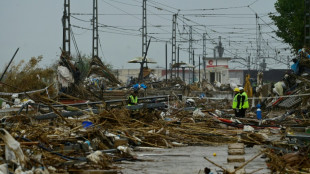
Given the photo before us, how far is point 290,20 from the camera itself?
166ft

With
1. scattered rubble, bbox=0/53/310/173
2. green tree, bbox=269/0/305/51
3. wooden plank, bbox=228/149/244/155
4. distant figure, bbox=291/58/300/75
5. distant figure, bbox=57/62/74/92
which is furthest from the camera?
green tree, bbox=269/0/305/51

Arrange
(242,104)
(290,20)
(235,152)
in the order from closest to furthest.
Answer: (235,152) < (242,104) < (290,20)

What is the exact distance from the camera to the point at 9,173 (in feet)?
24.5

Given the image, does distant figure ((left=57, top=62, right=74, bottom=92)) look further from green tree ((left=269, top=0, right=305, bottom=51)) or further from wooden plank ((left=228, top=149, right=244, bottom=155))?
green tree ((left=269, top=0, right=305, bottom=51))

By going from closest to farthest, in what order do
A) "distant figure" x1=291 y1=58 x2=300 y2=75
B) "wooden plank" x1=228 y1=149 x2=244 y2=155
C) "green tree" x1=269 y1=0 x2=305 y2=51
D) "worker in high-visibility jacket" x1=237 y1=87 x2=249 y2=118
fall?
"wooden plank" x1=228 y1=149 x2=244 y2=155 < "worker in high-visibility jacket" x1=237 y1=87 x2=249 y2=118 < "distant figure" x1=291 y1=58 x2=300 y2=75 < "green tree" x1=269 y1=0 x2=305 y2=51

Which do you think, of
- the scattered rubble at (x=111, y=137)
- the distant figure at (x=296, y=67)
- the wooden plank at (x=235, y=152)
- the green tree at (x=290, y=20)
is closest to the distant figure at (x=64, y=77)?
the scattered rubble at (x=111, y=137)

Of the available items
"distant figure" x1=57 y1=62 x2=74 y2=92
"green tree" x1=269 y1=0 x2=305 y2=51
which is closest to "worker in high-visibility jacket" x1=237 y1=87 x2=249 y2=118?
"distant figure" x1=57 y1=62 x2=74 y2=92

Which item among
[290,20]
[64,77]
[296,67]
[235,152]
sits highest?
[290,20]

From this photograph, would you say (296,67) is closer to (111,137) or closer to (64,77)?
(64,77)

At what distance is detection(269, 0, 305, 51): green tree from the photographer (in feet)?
156

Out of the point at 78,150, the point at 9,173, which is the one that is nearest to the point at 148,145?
the point at 78,150

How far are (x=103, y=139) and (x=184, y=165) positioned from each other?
7.98 ft

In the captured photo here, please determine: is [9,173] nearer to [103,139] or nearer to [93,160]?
[93,160]

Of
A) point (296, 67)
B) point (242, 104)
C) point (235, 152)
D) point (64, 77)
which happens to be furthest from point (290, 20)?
point (235, 152)
